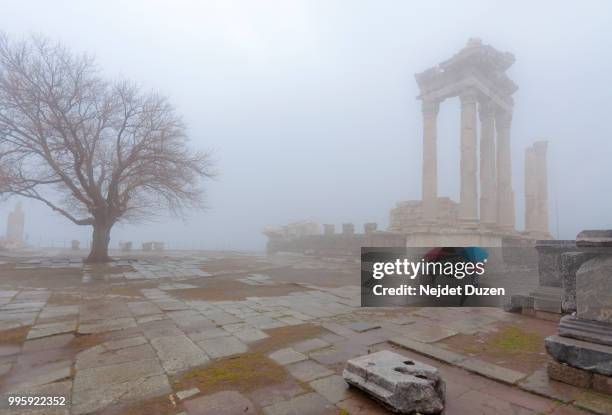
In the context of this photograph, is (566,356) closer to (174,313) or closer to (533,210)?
(174,313)

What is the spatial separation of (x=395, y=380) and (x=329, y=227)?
22.5m

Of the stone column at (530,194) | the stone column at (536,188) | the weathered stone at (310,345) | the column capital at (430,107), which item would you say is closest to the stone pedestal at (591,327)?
the weathered stone at (310,345)

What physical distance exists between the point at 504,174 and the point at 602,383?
16.5 metres

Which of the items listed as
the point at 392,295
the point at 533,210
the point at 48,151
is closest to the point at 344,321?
the point at 392,295

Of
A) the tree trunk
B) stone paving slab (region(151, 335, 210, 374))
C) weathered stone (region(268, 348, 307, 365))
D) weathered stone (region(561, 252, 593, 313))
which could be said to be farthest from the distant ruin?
the tree trunk

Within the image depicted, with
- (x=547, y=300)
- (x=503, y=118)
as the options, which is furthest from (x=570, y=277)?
(x=503, y=118)

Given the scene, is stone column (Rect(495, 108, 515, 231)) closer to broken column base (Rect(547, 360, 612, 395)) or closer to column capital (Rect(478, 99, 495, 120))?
column capital (Rect(478, 99, 495, 120))

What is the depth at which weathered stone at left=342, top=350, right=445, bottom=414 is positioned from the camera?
2.42 m

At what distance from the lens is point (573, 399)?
108 inches

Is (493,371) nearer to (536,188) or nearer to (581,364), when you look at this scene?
(581,364)

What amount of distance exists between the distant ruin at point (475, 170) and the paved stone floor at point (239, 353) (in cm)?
884

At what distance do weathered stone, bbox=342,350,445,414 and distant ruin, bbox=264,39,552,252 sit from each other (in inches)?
465

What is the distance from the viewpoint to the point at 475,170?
14711mm

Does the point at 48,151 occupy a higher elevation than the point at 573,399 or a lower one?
higher
